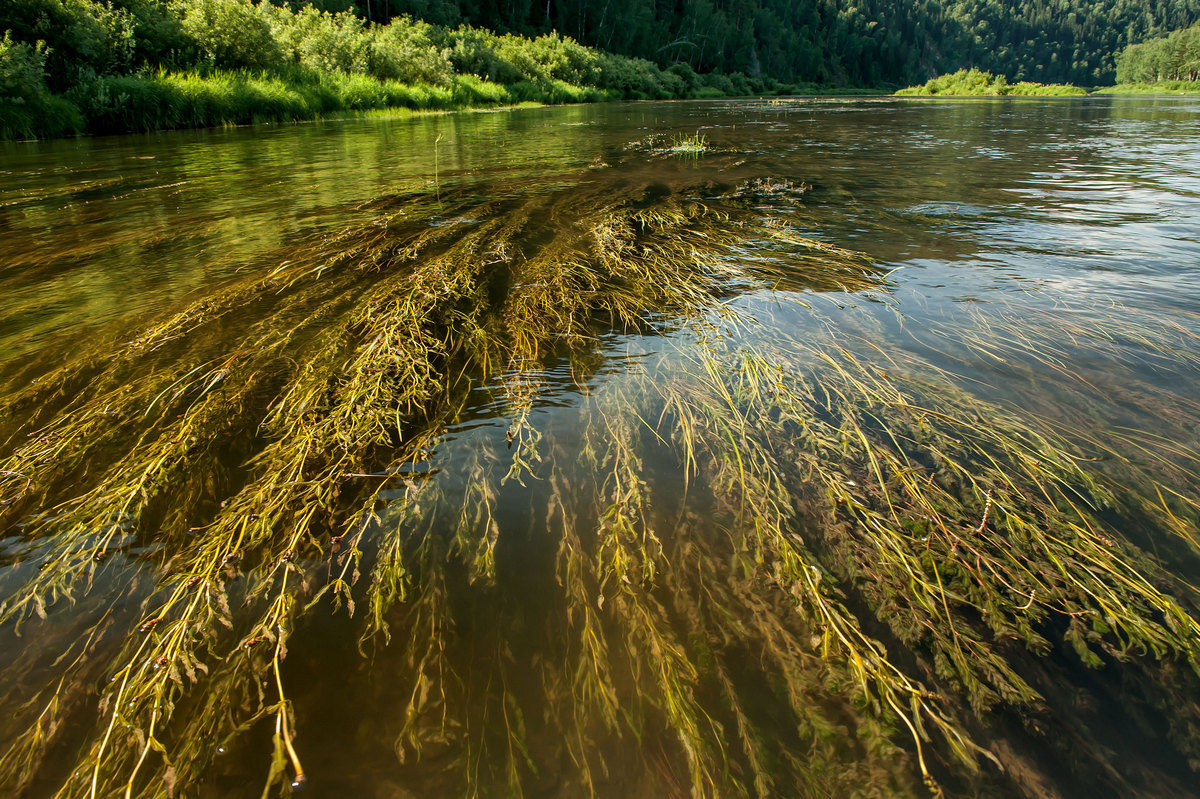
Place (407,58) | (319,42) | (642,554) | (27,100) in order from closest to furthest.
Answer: (642,554)
(27,100)
(319,42)
(407,58)

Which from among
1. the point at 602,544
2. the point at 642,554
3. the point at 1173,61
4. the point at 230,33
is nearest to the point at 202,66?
the point at 230,33

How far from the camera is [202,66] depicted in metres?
17.8

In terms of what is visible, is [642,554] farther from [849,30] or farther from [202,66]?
[849,30]

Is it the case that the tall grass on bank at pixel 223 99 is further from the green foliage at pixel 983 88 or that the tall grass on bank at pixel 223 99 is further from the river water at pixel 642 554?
the green foliage at pixel 983 88

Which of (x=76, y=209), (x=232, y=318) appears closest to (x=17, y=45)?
(x=76, y=209)

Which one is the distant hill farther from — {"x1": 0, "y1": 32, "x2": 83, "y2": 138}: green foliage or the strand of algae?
the strand of algae

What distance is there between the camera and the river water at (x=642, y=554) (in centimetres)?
132

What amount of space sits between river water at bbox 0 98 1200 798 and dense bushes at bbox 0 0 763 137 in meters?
12.6

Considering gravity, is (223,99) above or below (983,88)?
below

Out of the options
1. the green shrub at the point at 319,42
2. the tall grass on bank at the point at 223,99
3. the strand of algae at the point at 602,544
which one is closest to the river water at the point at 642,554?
the strand of algae at the point at 602,544

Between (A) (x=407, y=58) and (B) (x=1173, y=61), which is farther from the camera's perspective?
(B) (x=1173, y=61)

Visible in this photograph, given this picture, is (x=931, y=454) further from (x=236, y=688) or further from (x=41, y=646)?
(x=41, y=646)

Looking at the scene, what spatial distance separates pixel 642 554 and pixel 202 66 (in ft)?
77.8

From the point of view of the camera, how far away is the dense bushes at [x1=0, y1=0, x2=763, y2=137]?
13.9 metres
